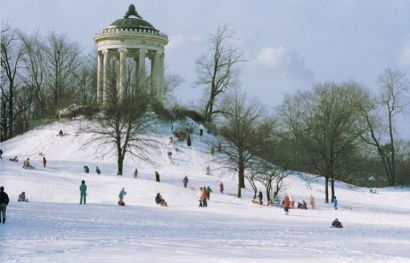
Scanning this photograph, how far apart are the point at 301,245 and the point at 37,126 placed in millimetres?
42707

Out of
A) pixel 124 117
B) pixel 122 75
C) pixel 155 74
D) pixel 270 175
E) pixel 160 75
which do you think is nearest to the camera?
pixel 270 175

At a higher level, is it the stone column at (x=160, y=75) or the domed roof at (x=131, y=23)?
the domed roof at (x=131, y=23)

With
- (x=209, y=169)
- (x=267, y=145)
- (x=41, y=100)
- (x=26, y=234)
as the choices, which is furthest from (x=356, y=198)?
(x=41, y=100)

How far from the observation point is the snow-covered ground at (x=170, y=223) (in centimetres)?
1346

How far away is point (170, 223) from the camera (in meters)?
21.0

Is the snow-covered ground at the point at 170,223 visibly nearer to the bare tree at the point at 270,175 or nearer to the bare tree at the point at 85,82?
the bare tree at the point at 270,175

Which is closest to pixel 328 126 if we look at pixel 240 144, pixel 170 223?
pixel 240 144

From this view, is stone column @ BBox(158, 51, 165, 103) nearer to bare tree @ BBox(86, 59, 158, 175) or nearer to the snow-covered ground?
bare tree @ BBox(86, 59, 158, 175)

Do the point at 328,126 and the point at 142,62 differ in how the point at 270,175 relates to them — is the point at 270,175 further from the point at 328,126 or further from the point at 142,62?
the point at 142,62

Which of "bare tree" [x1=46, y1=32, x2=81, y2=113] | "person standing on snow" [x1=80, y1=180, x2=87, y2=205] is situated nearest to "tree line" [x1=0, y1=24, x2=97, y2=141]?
"bare tree" [x1=46, y1=32, x2=81, y2=113]

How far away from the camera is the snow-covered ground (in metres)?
13.5

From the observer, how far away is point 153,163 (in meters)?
45.2

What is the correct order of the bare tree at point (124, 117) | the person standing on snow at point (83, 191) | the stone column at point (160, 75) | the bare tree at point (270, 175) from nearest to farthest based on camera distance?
the person standing on snow at point (83, 191) < the bare tree at point (270, 175) < the bare tree at point (124, 117) < the stone column at point (160, 75)

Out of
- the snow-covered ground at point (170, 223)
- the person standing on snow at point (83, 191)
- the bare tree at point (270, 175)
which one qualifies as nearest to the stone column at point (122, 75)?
the snow-covered ground at point (170, 223)
